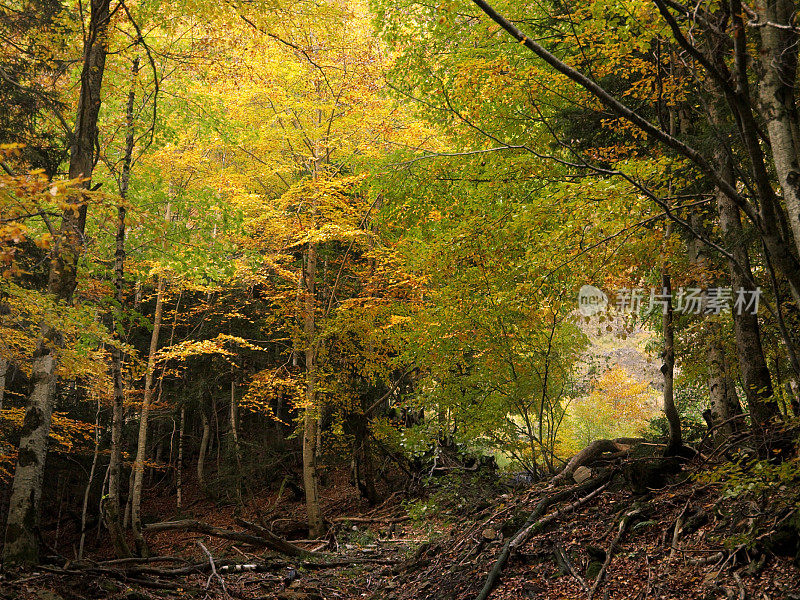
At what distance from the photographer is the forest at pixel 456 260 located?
14.7 ft

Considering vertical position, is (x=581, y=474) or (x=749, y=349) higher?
(x=749, y=349)

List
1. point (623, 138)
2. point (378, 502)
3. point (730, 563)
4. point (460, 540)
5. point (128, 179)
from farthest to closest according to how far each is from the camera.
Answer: point (378, 502)
point (128, 179)
point (623, 138)
point (460, 540)
point (730, 563)

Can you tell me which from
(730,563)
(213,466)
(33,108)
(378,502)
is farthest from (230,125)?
(213,466)

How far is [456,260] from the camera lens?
7859 mm

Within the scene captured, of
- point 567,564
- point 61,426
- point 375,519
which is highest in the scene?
point 567,564

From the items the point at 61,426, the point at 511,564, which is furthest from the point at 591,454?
the point at 61,426

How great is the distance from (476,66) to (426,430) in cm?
592

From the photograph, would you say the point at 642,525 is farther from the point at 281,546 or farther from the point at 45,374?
the point at 45,374

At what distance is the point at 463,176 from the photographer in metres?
8.82

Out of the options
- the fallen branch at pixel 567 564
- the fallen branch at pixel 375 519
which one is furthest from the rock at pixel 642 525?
the fallen branch at pixel 375 519

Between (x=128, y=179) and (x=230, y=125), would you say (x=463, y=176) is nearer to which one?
(x=230, y=125)

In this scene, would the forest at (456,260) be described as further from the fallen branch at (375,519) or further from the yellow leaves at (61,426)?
the yellow leaves at (61,426)

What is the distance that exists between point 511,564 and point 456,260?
3.94m

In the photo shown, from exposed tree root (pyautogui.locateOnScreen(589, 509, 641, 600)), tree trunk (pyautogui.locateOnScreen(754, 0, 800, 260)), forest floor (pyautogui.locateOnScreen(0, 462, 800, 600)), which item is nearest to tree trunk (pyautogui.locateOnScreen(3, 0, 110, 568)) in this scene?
forest floor (pyautogui.locateOnScreen(0, 462, 800, 600))
